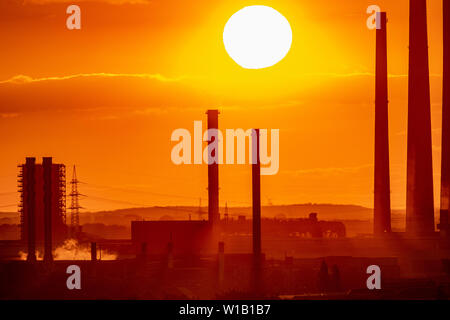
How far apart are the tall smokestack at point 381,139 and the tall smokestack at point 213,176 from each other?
27.2 feet

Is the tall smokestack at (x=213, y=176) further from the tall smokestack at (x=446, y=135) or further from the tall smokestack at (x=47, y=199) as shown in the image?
the tall smokestack at (x=446, y=135)

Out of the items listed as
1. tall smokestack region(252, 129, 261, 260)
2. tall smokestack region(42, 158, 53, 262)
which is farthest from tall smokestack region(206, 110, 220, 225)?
tall smokestack region(252, 129, 261, 260)

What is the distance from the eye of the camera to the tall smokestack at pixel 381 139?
46562mm

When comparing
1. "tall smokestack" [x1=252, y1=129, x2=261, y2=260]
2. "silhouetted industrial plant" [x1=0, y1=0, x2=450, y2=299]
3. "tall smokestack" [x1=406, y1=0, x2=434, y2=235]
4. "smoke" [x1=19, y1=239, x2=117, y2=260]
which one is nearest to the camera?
"tall smokestack" [x1=252, y1=129, x2=261, y2=260]

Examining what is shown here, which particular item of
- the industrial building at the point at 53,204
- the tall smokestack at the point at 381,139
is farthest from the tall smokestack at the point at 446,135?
the industrial building at the point at 53,204

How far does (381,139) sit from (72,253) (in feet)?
62.3

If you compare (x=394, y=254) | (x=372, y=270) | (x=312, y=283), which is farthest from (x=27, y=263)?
(x=394, y=254)

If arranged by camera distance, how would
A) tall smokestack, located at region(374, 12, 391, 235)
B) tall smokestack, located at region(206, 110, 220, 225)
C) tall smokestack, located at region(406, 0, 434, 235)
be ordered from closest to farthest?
tall smokestack, located at region(406, 0, 434, 235), tall smokestack, located at region(206, 110, 220, 225), tall smokestack, located at region(374, 12, 391, 235)

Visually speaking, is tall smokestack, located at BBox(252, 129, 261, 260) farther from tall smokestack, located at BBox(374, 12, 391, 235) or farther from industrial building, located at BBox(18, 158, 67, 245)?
industrial building, located at BBox(18, 158, 67, 245)

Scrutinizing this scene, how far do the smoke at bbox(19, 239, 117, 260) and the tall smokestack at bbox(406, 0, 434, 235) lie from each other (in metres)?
16.0

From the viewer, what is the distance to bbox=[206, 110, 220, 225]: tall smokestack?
4625 centimetres
